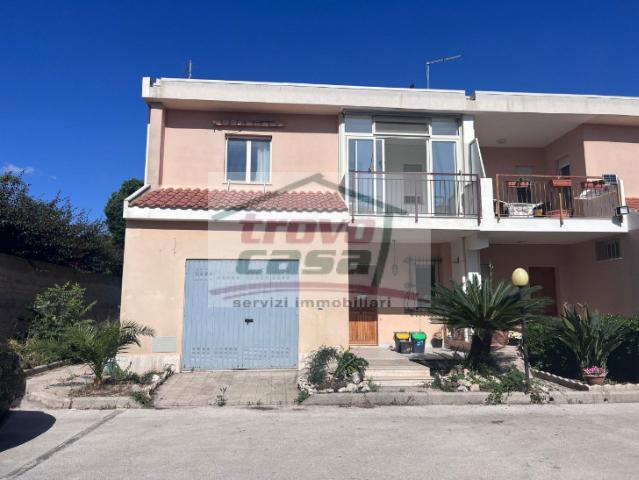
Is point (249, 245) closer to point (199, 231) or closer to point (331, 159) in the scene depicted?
point (199, 231)

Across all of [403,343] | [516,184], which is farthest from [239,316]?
[516,184]

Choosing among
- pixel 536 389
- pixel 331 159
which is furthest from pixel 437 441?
pixel 331 159

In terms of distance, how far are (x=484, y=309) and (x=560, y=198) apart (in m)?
5.18

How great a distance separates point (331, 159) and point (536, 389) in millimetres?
7358

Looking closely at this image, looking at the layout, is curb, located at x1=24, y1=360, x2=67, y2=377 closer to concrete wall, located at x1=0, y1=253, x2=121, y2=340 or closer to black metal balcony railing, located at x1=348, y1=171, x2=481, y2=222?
concrete wall, located at x1=0, y1=253, x2=121, y2=340

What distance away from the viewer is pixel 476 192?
11.0m

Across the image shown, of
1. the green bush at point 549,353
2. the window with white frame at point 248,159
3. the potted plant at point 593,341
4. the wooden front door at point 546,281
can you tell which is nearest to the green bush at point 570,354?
the green bush at point 549,353

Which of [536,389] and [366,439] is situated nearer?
[366,439]

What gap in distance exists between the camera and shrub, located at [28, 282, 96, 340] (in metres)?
10.7

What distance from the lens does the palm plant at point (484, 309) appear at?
787 cm

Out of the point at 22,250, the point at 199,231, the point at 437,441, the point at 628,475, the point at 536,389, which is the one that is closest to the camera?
the point at 628,475

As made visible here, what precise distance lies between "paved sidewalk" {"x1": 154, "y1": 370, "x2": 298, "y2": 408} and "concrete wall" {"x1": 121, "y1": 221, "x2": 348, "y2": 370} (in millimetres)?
747

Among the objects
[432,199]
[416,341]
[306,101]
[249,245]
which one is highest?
[306,101]

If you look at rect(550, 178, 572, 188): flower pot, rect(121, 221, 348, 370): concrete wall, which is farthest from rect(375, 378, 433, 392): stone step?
rect(550, 178, 572, 188): flower pot
